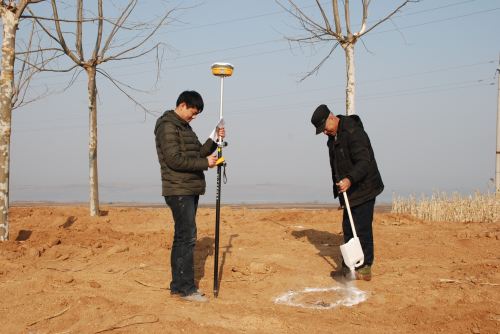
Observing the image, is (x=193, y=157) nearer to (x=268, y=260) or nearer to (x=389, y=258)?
(x=268, y=260)

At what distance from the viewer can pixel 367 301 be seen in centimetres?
561

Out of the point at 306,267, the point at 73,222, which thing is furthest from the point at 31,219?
the point at 306,267

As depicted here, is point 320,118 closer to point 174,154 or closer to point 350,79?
point 174,154

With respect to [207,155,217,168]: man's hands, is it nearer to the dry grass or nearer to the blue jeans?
the blue jeans

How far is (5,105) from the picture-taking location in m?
8.09

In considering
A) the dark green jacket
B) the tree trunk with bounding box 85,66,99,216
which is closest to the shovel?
the dark green jacket

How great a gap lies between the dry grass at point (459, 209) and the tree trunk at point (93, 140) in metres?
7.43

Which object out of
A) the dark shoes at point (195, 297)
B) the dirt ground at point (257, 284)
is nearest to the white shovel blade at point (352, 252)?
the dirt ground at point (257, 284)

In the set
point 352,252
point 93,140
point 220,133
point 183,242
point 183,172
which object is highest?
point 93,140

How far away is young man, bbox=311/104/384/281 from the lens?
6.28 m

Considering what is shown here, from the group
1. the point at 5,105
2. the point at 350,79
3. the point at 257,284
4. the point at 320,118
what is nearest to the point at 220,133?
the point at 320,118

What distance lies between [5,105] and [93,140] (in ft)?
14.1

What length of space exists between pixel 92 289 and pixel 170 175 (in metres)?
1.50

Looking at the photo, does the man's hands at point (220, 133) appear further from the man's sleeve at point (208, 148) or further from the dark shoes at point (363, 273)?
the dark shoes at point (363, 273)
